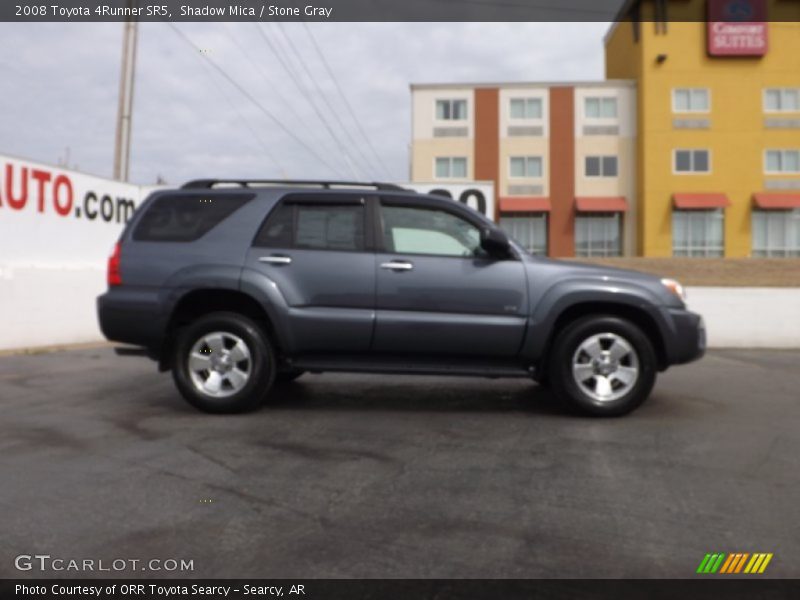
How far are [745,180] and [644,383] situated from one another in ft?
120

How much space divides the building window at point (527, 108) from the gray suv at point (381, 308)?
35536 mm

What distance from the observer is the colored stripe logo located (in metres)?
2.94

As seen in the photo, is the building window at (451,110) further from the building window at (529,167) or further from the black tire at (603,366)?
the black tire at (603,366)

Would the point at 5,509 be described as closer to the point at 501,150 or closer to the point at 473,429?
the point at 473,429

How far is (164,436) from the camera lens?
5.29m

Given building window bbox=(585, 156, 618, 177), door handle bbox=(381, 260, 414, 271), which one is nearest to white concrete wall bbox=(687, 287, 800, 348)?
door handle bbox=(381, 260, 414, 271)

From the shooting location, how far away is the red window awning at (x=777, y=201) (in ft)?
123

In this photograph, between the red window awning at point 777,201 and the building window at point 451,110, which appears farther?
the building window at point 451,110

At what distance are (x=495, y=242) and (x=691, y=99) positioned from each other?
36647 millimetres

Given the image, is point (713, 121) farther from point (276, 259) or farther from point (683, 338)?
point (276, 259)

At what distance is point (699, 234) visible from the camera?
3862 centimetres

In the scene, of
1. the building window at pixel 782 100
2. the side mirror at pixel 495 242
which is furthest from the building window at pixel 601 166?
the side mirror at pixel 495 242

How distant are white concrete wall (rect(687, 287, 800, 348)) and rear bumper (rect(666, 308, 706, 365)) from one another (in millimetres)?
9533

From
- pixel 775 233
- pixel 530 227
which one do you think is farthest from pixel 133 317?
pixel 775 233
